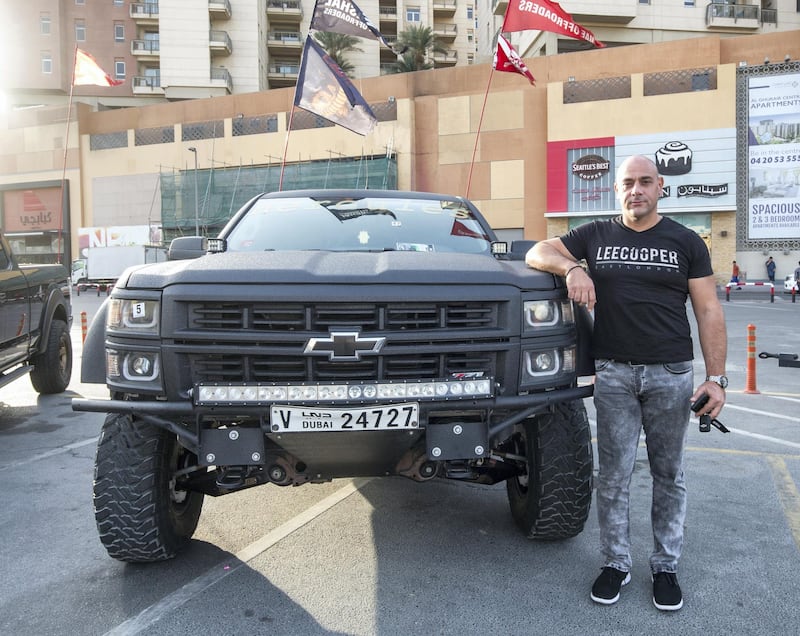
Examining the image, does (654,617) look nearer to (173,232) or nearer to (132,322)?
(132,322)

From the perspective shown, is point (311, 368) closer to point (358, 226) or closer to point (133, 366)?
point (133, 366)

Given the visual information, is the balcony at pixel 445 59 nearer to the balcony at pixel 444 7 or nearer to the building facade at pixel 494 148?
the balcony at pixel 444 7

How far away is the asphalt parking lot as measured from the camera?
8.98 ft

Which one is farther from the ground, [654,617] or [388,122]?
[388,122]

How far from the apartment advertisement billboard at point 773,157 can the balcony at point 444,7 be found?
34974 mm

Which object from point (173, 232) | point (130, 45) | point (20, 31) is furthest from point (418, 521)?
point (20, 31)

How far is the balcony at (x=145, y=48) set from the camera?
54.8 m

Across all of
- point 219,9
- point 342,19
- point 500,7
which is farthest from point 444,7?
point 342,19

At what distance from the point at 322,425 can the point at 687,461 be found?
341 centimetres

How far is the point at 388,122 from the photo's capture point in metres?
41.7

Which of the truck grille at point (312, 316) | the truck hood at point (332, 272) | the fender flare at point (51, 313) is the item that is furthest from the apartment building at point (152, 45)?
the truck grille at point (312, 316)

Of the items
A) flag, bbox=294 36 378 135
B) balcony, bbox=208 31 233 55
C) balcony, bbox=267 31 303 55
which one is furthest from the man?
balcony, bbox=267 31 303 55

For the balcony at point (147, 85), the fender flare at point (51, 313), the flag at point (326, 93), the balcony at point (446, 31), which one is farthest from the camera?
the balcony at point (446, 31)

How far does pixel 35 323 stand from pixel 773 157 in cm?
3761
